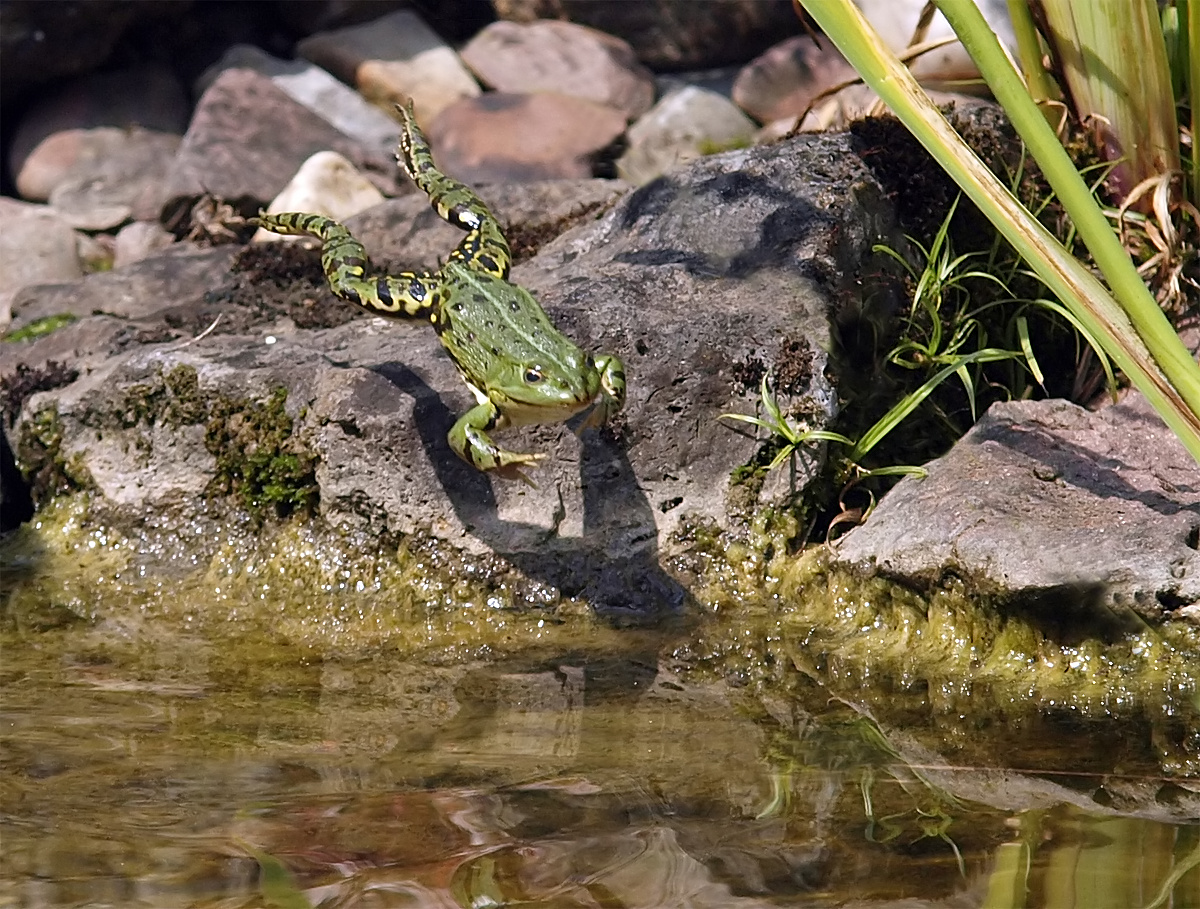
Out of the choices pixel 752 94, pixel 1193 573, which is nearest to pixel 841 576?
pixel 1193 573

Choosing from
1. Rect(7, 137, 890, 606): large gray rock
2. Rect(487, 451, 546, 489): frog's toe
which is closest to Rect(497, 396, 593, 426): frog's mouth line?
Rect(487, 451, 546, 489): frog's toe

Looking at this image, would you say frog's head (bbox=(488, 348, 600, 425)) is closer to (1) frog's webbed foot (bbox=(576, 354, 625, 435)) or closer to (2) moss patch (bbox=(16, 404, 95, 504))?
(1) frog's webbed foot (bbox=(576, 354, 625, 435))

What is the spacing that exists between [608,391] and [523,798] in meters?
1.74

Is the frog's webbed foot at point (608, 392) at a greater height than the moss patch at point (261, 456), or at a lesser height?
greater

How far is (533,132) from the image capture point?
32.7 ft

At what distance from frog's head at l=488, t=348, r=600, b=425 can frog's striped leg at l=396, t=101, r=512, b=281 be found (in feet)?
2.48

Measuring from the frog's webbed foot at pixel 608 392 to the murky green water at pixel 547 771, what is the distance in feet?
2.68

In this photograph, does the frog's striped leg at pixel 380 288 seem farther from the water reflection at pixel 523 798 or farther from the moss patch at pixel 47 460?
the moss patch at pixel 47 460

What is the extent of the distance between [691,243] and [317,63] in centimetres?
682

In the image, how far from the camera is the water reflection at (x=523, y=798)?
2945 mm

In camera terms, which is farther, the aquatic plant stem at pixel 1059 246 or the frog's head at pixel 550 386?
the frog's head at pixel 550 386

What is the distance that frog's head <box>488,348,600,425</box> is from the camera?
14.2 ft

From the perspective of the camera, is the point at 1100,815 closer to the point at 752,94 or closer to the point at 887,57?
the point at 887,57

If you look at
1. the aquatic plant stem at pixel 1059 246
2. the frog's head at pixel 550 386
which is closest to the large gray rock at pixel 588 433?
the frog's head at pixel 550 386
